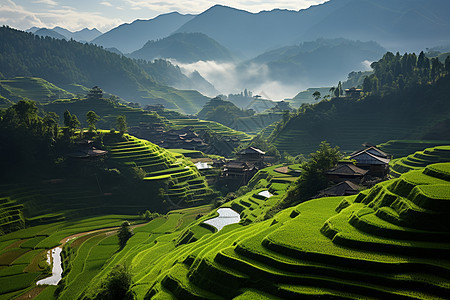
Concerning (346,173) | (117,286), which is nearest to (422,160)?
(346,173)

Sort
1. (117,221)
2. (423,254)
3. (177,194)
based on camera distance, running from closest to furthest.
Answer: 1. (423,254)
2. (117,221)
3. (177,194)

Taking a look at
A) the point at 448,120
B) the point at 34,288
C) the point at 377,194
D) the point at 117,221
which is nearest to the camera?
the point at 377,194

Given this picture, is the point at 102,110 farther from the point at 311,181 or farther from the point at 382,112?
the point at 311,181

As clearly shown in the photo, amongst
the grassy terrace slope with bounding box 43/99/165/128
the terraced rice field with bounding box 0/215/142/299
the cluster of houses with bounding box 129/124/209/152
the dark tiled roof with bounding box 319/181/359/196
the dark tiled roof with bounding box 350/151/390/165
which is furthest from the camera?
the grassy terrace slope with bounding box 43/99/165/128

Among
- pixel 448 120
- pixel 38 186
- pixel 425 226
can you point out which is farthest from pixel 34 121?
pixel 448 120

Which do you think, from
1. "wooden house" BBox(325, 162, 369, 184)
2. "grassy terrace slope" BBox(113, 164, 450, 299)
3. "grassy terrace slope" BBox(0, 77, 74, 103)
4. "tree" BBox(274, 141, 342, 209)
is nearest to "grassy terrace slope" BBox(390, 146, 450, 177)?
"wooden house" BBox(325, 162, 369, 184)

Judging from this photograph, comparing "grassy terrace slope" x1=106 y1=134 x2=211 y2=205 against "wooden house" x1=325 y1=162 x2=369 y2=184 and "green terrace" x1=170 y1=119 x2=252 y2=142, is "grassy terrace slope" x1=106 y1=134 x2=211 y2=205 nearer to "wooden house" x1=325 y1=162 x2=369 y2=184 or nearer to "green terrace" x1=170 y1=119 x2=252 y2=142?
"wooden house" x1=325 y1=162 x2=369 y2=184

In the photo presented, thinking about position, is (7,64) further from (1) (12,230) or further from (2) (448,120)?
(2) (448,120)
